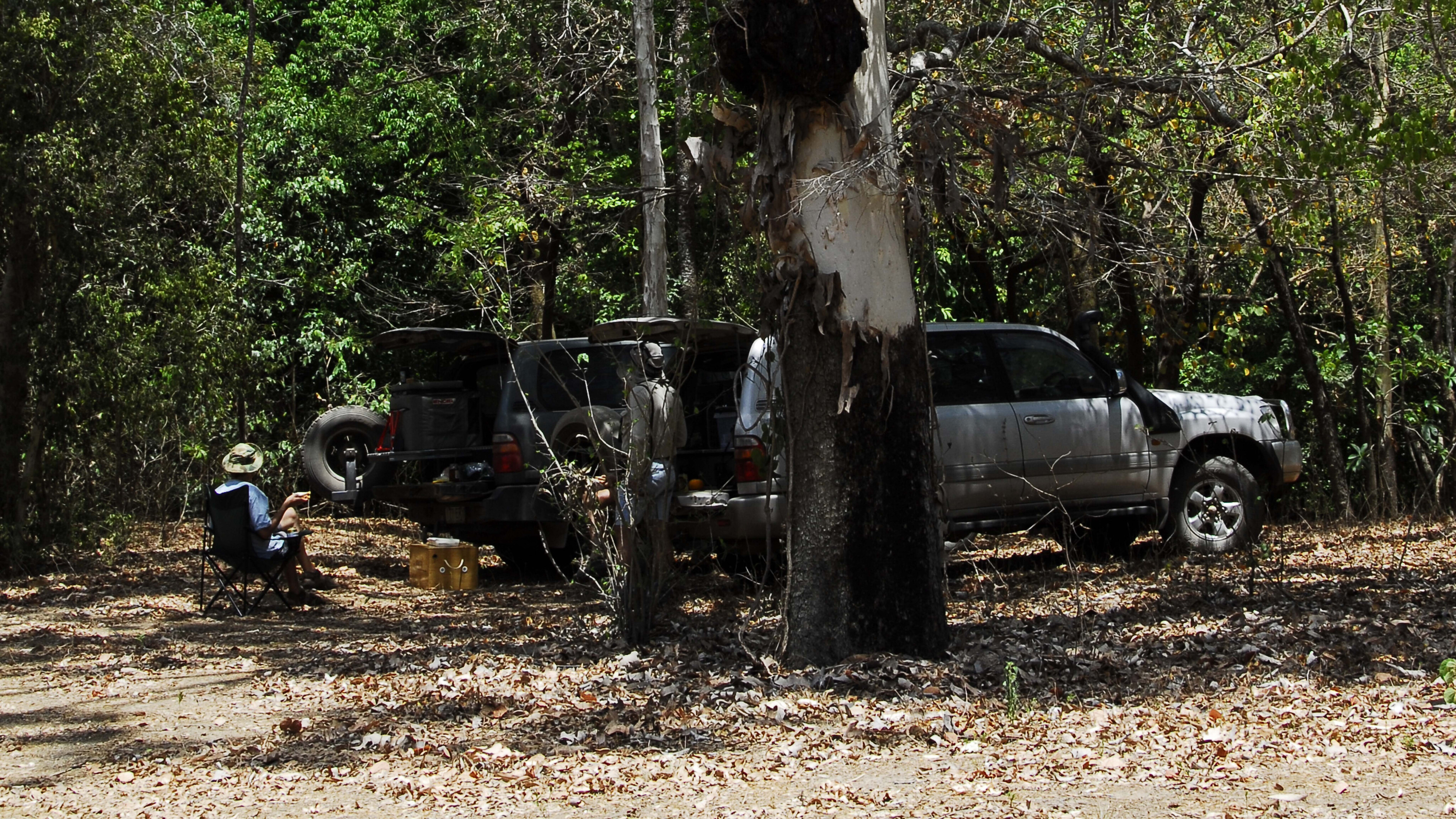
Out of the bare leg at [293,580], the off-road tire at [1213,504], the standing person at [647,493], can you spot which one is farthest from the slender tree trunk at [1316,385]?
the bare leg at [293,580]

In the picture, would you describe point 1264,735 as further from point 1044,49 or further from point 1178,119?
point 1178,119

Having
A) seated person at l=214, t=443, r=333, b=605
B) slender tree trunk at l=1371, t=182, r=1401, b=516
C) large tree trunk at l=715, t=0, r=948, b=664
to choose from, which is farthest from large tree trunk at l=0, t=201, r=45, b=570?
slender tree trunk at l=1371, t=182, r=1401, b=516

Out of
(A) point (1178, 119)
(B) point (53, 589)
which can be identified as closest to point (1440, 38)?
(A) point (1178, 119)

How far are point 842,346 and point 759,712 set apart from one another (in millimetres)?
1617

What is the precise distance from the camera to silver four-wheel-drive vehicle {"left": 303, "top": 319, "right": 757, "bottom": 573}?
991 centimetres

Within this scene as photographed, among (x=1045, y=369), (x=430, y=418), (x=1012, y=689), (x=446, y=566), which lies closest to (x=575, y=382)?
(x=430, y=418)

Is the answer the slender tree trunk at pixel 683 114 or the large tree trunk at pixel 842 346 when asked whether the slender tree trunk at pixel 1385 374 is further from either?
the large tree trunk at pixel 842 346

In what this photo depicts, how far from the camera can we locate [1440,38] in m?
11.7

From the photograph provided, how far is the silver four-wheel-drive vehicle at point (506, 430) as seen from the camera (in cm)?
991

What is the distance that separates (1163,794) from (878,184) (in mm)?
2890

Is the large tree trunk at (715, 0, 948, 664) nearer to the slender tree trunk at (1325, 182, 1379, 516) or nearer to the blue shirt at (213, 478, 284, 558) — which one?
the blue shirt at (213, 478, 284, 558)

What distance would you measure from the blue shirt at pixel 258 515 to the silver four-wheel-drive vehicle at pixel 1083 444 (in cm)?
311

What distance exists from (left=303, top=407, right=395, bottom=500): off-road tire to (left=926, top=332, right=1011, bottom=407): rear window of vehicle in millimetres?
5546

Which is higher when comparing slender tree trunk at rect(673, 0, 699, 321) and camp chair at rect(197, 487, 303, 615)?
slender tree trunk at rect(673, 0, 699, 321)
